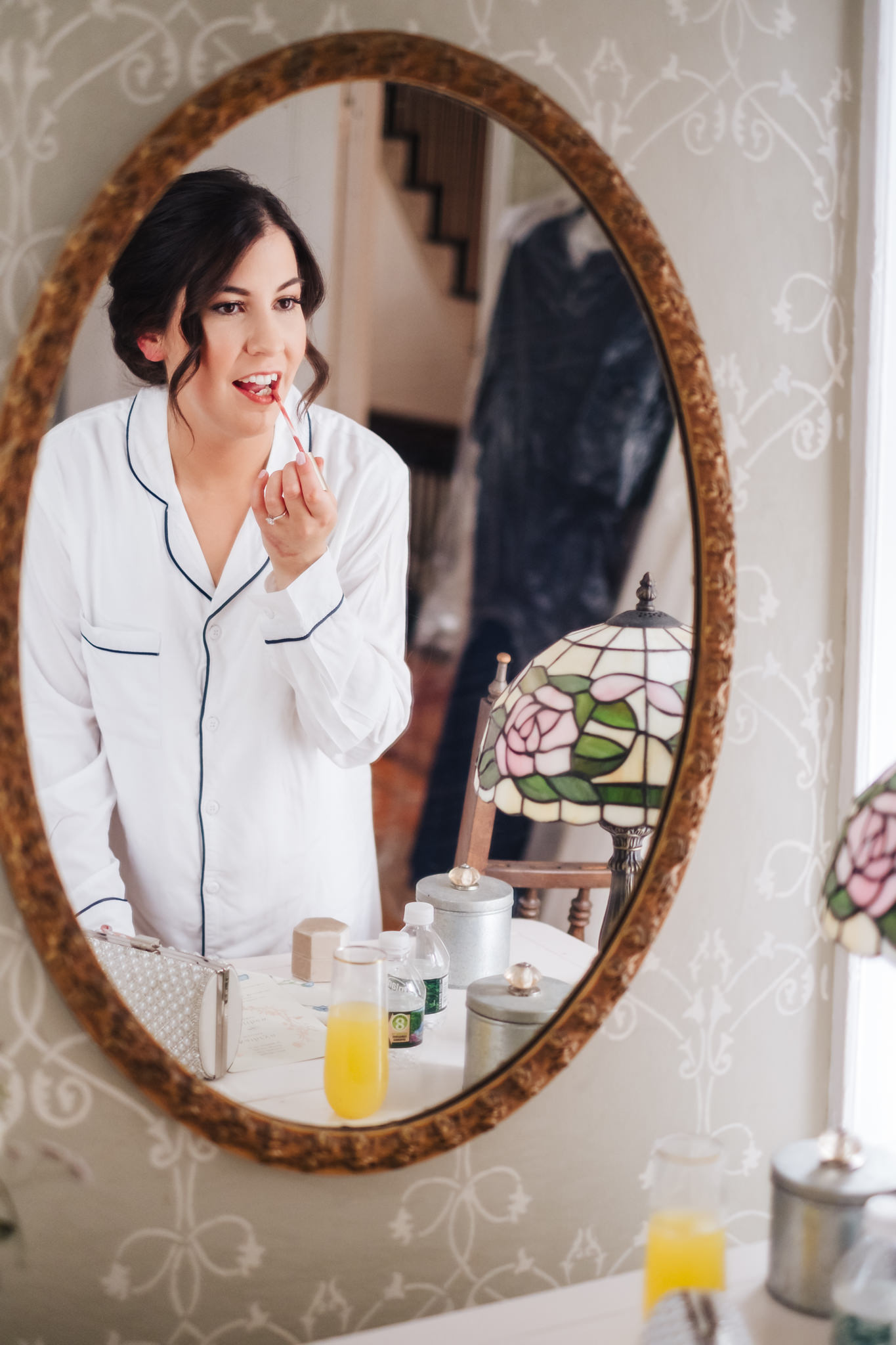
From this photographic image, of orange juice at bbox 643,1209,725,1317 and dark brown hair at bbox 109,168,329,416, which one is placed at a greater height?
dark brown hair at bbox 109,168,329,416

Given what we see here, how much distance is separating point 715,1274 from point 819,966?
0.42 meters

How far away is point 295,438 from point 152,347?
13 centimetres

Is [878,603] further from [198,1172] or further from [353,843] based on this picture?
[198,1172]

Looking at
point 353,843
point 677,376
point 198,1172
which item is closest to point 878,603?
point 677,376

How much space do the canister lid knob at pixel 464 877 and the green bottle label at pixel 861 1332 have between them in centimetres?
45

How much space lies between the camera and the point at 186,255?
2.81 ft

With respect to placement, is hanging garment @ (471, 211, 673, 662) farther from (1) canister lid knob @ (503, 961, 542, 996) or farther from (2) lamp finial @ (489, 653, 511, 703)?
(1) canister lid knob @ (503, 961, 542, 996)

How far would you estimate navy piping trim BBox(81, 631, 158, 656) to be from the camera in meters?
0.86

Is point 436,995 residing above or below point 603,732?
below

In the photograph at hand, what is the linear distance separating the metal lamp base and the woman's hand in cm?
40

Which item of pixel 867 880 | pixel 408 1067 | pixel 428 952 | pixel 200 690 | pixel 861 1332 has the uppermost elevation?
pixel 200 690

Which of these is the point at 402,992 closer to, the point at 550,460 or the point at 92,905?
the point at 92,905

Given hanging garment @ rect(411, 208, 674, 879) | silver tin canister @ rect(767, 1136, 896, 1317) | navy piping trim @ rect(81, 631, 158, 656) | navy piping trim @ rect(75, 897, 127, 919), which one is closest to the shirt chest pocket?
navy piping trim @ rect(81, 631, 158, 656)

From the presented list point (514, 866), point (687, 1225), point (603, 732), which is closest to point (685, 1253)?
point (687, 1225)
